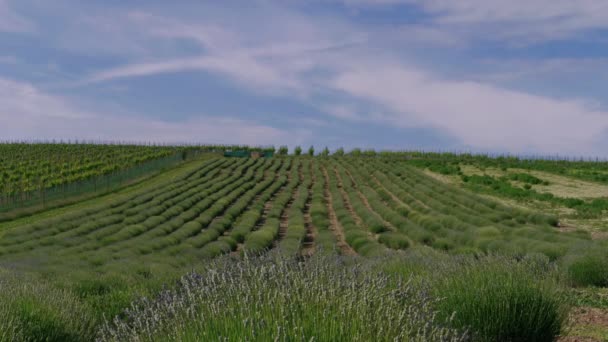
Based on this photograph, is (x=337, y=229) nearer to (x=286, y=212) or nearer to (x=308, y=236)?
(x=308, y=236)

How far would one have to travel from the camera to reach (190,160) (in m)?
58.2

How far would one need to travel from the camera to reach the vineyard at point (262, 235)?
23.4 ft

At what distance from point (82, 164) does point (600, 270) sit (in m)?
44.8

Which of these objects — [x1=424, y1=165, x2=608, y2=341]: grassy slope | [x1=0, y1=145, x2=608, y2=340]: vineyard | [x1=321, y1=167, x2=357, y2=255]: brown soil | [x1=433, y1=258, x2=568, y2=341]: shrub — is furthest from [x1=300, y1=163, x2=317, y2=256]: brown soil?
[x1=433, y1=258, x2=568, y2=341]: shrub

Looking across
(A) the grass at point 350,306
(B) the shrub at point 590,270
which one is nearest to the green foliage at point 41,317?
(A) the grass at point 350,306

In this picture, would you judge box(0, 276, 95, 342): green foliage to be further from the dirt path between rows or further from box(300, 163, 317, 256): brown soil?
box(300, 163, 317, 256): brown soil

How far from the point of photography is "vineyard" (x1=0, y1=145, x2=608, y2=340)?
7.14 m

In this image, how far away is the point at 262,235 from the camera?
20.2 m

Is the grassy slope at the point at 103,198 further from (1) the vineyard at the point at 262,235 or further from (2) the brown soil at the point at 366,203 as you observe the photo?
(2) the brown soil at the point at 366,203

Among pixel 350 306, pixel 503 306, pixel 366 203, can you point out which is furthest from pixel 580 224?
pixel 350 306

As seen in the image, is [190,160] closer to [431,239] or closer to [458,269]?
[431,239]

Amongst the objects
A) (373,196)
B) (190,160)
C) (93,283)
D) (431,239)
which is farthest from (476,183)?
(93,283)

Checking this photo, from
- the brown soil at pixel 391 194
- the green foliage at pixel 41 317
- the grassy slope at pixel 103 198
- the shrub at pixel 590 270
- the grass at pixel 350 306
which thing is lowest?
the grassy slope at pixel 103 198

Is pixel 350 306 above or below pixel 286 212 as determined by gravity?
above
